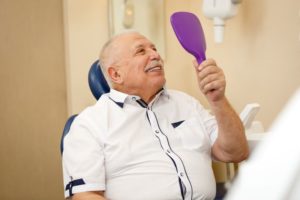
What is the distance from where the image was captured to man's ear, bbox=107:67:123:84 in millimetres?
1427

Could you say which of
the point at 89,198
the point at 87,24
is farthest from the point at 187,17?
the point at 87,24

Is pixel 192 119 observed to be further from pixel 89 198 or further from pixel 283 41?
pixel 283 41

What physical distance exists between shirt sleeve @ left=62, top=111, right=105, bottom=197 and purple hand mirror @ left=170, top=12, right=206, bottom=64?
418mm

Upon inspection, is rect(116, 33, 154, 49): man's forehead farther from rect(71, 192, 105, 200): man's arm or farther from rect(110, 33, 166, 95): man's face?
rect(71, 192, 105, 200): man's arm

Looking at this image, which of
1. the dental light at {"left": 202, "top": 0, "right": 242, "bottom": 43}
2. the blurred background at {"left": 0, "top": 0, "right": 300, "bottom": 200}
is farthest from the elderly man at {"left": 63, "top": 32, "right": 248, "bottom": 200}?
the blurred background at {"left": 0, "top": 0, "right": 300, "bottom": 200}

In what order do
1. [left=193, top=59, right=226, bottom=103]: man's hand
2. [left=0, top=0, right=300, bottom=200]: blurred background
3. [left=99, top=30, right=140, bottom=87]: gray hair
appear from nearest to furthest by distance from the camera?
[left=193, top=59, right=226, bottom=103]: man's hand < [left=99, top=30, right=140, bottom=87]: gray hair < [left=0, top=0, right=300, bottom=200]: blurred background

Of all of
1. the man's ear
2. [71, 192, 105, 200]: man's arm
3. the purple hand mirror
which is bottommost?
[71, 192, 105, 200]: man's arm

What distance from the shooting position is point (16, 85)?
2.05 m

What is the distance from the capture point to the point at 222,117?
3.91 feet

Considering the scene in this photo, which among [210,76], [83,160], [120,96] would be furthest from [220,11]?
[83,160]

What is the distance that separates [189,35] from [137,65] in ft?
1.13

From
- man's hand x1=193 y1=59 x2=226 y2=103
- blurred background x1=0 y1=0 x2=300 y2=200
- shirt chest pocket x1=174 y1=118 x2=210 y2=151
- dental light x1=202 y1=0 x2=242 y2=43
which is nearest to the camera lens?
man's hand x1=193 y1=59 x2=226 y2=103

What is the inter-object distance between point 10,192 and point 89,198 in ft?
3.37

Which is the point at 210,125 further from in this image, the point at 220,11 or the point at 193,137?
the point at 220,11
